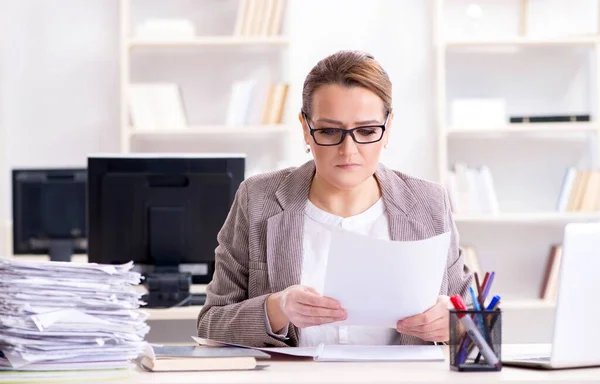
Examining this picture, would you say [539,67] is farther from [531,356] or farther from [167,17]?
[531,356]

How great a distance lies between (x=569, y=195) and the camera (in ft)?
14.7

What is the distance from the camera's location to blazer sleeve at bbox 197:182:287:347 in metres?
1.97

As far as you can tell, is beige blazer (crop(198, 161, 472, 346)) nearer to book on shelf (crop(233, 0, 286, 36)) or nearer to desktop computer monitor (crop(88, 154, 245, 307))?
desktop computer monitor (crop(88, 154, 245, 307))

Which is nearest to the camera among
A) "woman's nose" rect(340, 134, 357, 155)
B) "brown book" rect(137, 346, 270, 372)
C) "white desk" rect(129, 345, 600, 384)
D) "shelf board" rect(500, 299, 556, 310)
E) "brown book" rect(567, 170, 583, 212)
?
"white desk" rect(129, 345, 600, 384)

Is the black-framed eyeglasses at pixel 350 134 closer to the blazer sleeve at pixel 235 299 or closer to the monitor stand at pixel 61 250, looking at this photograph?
the blazer sleeve at pixel 235 299

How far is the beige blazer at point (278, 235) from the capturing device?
2084mm

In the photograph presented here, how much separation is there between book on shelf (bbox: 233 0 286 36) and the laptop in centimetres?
306

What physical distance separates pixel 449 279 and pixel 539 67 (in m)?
2.87

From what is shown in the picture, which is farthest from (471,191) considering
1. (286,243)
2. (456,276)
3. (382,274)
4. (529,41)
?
(382,274)

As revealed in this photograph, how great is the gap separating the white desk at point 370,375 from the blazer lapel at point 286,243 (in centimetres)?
40

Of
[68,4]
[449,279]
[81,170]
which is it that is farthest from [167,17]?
[449,279]

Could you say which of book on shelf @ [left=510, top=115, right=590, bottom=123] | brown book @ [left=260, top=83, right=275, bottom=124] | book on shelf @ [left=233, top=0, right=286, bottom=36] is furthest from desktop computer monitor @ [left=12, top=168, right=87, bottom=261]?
book on shelf @ [left=510, top=115, right=590, bottom=123]

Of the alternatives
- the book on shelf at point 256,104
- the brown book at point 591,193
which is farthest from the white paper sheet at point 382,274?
the brown book at point 591,193

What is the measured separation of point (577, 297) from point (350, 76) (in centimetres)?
70
